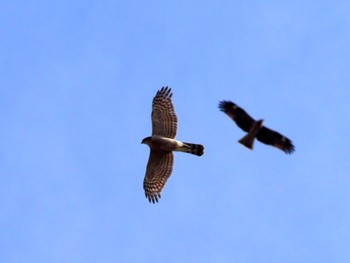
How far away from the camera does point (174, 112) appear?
37.5m

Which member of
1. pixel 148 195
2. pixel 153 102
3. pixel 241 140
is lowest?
pixel 241 140

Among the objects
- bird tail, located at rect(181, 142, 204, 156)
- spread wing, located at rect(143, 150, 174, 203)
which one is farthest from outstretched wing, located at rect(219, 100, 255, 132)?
spread wing, located at rect(143, 150, 174, 203)

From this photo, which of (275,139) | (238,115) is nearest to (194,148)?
(238,115)

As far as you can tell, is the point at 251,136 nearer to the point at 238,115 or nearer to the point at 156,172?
the point at 238,115

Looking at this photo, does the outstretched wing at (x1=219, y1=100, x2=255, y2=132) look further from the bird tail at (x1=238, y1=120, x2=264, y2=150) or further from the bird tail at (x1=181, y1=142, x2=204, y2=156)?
the bird tail at (x1=181, y1=142, x2=204, y2=156)

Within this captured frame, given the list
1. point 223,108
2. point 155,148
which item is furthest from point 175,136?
point 223,108

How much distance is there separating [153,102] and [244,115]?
715 centimetres

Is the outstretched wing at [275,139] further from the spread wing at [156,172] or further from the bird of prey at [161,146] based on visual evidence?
the spread wing at [156,172]

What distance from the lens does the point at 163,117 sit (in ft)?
123

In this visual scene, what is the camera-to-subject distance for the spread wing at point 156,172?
123 feet

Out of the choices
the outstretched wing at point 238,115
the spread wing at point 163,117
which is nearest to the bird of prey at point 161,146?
the spread wing at point 163,117

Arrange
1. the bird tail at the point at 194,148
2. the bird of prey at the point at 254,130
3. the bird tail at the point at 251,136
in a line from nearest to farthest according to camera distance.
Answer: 1. the bird tail at the point at 251,136
2. the bird of prey at the point at 254,130
3. the bird tail at the point at 194,148

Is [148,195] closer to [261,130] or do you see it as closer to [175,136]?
[175,136]

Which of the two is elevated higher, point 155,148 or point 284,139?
point 155,148
